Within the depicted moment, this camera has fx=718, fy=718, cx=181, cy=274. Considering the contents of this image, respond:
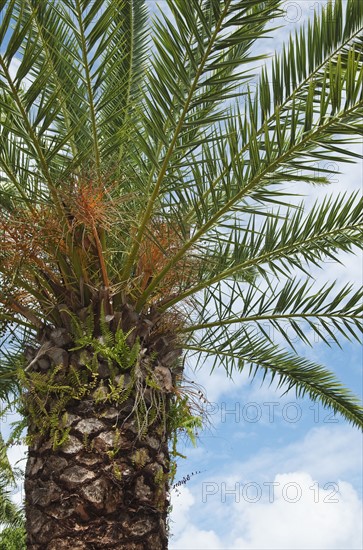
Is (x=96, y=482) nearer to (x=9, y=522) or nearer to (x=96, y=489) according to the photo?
(x=96, y=489)

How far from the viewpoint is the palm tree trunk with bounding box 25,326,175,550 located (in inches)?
193

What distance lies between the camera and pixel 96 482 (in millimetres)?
4922

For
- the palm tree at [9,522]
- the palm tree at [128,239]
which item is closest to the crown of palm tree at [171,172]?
the palm tree at [128,239]

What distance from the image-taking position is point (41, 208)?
5.62 m

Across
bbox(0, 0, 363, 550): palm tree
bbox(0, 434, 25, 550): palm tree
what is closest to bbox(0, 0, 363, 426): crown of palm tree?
bbox(0, 0, 363, 550): palm tree

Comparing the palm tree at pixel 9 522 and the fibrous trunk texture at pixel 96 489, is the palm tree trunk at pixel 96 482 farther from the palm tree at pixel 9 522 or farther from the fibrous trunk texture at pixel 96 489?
the palm tree at pixel 9 522

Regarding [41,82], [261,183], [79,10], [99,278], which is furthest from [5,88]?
[261,183]

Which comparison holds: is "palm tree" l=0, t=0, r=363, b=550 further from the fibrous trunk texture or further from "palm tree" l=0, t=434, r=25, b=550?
"palm tree" l=0, t=434, r=25, b=550

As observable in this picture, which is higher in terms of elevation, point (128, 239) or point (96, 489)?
point (128, 239)

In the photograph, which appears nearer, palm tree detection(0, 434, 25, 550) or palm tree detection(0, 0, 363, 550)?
palm tree detection(0, 0, 363, 550)

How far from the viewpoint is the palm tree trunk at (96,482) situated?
16.0ft

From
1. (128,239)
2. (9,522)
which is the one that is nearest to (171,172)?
(128,239)

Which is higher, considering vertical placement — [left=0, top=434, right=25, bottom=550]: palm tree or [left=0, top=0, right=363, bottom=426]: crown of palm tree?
[left=0, top=0, right=363, bottom=426]: crown of palm tree

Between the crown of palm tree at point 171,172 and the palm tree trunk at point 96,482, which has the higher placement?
the crown of palm tree at point 171,172
